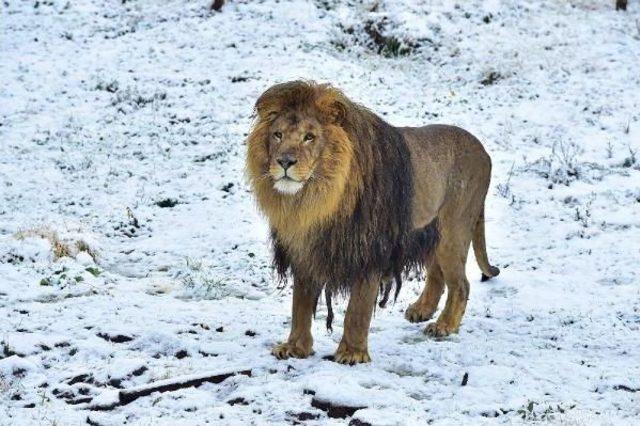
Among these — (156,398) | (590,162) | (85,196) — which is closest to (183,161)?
(85,196)

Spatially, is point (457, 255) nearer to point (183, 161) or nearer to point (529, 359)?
point (529, 359)

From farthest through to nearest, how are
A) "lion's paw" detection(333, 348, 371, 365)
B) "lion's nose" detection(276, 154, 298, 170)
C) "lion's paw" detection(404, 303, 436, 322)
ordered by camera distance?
"lion's paw" detection(404, 303, 436, 322), "lion's paw" detection(333, 348, 371, 365), "lion's nose" detection(276, 154, 298, 170)

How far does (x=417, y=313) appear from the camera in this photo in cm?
710

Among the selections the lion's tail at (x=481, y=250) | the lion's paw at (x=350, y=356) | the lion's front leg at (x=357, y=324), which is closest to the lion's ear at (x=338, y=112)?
the lion's front leg at (x=357, y=324)

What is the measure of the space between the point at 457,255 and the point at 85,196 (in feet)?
19.1

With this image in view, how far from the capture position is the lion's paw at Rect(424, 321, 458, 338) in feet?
21.5

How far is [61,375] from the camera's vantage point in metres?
5.16

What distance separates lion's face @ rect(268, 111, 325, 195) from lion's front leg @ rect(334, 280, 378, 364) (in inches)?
37.9

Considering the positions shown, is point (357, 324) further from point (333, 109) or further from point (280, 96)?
point (280, 96)

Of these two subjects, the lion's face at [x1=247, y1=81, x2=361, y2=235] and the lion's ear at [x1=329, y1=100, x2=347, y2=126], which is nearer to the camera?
the lion's face at [x1=247, y1=81, x2=361, y2=235]

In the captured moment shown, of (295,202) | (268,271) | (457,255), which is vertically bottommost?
(268,271)

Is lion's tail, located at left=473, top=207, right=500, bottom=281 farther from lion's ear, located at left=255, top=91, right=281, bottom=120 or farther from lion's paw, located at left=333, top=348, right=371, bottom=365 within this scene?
lion's ear, located at left=255, top=91, right=281, bottom=120

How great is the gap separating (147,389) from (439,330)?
8.73 feet

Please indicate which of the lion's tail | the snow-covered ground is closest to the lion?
the snow-covered ground
